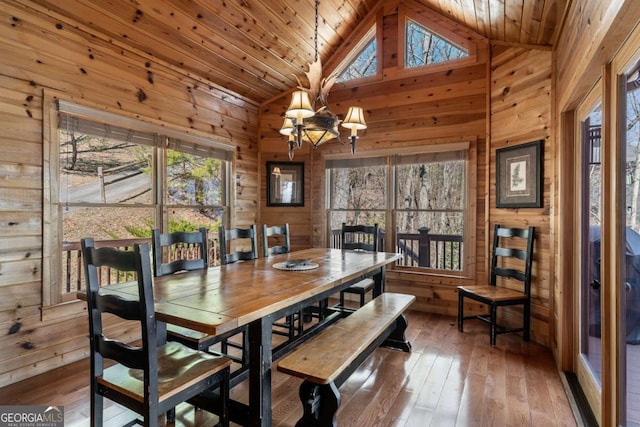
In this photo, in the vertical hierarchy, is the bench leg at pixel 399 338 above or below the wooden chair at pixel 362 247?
below

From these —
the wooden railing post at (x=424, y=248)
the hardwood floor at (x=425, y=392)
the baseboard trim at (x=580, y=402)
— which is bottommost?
the hardwood floor at (x=425, y=392)

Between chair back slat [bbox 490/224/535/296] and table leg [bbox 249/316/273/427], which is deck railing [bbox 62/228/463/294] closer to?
chair back slat [bbox 490/224/535/296]

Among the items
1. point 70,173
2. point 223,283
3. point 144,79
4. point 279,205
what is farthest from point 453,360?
point 144,79

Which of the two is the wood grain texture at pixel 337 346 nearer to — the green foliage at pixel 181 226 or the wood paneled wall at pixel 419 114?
the wood paneled wall at pixel 419 114

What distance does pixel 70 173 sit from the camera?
122 inches

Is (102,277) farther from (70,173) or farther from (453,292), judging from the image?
(453,292)

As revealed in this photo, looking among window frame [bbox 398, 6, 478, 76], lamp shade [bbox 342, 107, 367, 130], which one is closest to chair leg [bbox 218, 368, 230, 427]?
lamp shade [bbox 342, 107, 367, 130]

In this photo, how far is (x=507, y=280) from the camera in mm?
3840

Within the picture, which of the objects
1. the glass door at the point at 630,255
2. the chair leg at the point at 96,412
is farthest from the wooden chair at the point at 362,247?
the chair leg at the point at 96,412

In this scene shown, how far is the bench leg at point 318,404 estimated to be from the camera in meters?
1.82

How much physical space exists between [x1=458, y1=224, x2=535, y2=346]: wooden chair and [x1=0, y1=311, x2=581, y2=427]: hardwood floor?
0.98 feet

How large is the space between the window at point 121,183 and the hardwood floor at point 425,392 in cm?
91

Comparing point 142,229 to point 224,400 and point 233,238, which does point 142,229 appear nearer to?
point 233,238

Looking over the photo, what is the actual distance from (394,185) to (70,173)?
376 centimetres
